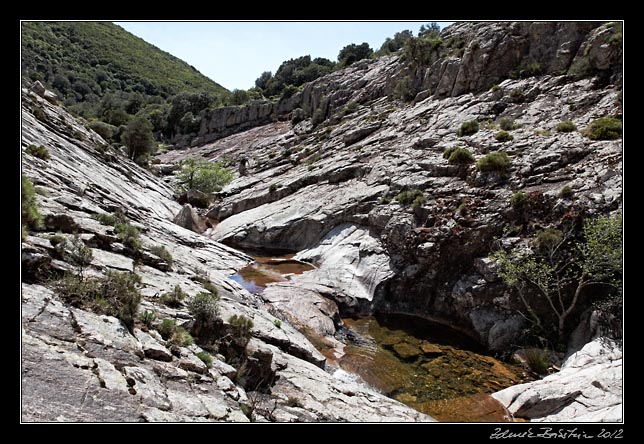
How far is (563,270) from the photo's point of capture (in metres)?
16.7

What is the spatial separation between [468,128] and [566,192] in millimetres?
13236

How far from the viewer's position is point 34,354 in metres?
6.05

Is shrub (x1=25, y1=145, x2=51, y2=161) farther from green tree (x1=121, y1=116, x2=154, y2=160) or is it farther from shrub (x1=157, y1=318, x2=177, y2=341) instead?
green tree (x1=121, y1=116, x2=154, y2=160)

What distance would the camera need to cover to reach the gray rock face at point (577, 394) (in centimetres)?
987

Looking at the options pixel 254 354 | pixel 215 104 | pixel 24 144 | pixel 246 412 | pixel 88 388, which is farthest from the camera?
pixel 215 104

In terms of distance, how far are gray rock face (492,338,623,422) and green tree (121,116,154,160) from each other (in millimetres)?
50390

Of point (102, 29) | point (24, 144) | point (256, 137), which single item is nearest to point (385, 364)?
point (24, 144)

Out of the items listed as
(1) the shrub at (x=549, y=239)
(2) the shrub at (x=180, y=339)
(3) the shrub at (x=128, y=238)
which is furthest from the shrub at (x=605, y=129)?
(3) the shrub at (x=128, y=238)

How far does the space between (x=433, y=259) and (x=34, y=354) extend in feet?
60.7

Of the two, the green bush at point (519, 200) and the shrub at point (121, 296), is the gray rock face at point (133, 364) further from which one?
the green bush at point (519, 200)

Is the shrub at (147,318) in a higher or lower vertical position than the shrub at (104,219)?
lower

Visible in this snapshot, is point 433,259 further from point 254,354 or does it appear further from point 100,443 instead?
point 100,443

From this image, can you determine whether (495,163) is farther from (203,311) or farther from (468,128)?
(203,311)

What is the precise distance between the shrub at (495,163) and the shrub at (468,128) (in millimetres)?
7064
